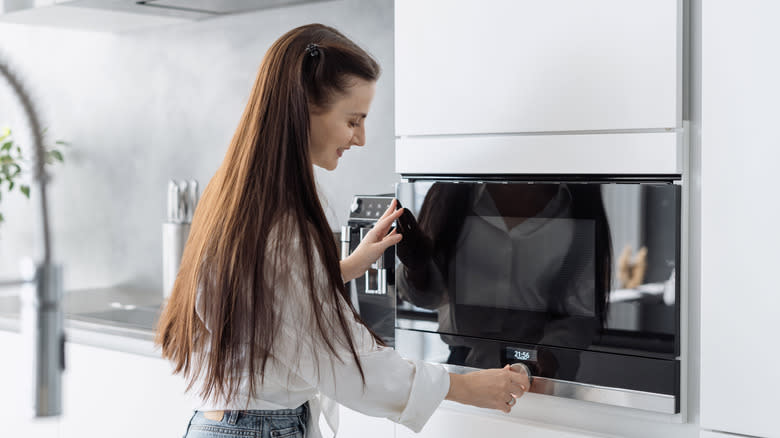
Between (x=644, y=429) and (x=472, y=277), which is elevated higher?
(x=472, y=277)

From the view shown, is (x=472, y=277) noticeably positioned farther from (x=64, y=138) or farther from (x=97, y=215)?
(x=64, y=138)

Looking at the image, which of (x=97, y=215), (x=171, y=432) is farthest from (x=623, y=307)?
(x=97, y=215)

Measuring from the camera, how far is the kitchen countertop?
78.4 inches

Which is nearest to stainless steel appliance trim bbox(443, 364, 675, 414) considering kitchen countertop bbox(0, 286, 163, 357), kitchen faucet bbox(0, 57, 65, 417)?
kitchen countertop bbox(0, 286, 163, 357)

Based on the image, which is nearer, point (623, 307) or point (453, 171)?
point (623, 307)

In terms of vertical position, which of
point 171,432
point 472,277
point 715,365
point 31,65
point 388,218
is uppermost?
point 31,65

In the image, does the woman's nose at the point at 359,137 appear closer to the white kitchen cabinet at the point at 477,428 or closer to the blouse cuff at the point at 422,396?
the blouse cuff at the point at 422,396

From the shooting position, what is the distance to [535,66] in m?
1.35

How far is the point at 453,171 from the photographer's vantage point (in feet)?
4.77

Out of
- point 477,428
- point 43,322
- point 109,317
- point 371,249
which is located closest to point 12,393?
point 109,317

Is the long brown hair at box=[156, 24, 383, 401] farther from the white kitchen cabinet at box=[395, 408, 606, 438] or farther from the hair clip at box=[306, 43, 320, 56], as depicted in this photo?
the white kitchen cabinet at box=[395, 408, 606, 438]

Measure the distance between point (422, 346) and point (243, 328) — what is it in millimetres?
506

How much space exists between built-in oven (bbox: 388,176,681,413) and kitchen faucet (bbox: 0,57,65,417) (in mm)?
926

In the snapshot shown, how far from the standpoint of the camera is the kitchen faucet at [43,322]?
1.77ft
